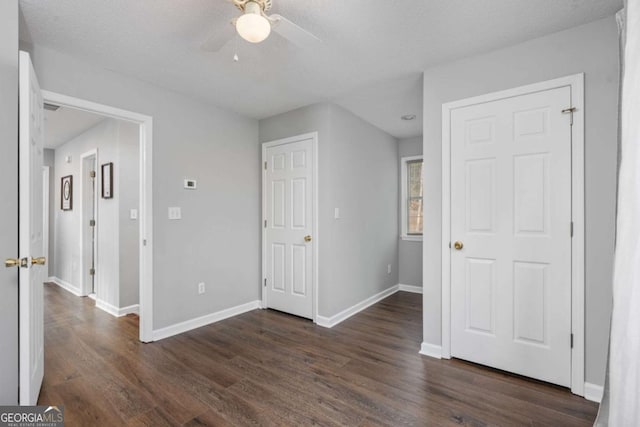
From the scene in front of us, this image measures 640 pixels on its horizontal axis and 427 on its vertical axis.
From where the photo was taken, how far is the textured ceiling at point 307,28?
1.81 metres

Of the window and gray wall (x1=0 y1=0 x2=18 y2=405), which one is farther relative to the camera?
the window

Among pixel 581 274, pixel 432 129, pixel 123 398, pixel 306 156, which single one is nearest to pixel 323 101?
pixel 306 156

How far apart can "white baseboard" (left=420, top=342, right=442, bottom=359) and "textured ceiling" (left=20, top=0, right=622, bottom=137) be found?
235cm

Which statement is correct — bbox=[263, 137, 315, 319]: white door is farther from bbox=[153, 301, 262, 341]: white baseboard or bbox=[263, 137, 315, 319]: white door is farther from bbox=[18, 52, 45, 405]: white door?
bbox=[18, 52, 45, 405]: white door

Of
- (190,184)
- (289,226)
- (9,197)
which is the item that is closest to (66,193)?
(190,184)

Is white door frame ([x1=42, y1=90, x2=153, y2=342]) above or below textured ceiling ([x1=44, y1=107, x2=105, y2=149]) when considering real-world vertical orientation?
below

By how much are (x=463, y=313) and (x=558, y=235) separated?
0.89m

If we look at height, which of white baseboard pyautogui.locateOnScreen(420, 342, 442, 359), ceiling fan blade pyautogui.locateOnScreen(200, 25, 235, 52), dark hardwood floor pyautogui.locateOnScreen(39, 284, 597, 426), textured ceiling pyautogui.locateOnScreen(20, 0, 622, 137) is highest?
textured ceiling pyautogui.locateOnScreen(20, 0, 622, 137)

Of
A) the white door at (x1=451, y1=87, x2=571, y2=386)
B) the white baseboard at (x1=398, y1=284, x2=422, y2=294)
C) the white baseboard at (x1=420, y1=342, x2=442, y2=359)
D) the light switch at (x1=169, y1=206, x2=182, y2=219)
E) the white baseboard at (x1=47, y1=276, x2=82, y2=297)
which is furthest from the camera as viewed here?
the white baseboard at (x1=398, y1=284, x2=422, y2=294)

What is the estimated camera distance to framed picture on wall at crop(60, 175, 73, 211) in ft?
15.7

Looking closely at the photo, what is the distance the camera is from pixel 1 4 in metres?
1.54

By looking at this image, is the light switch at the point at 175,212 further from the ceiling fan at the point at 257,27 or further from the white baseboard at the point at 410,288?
the white baseboard at the point at 410,288

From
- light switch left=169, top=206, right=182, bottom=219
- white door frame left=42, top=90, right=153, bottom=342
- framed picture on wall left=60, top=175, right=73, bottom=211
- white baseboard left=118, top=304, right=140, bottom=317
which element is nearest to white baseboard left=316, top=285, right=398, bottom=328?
white door frame left=42, top=90, right=153, bottom=342

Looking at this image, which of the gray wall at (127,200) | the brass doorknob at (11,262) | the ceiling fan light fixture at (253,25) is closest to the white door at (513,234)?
the ceiling fan light fixture at (253,25)
